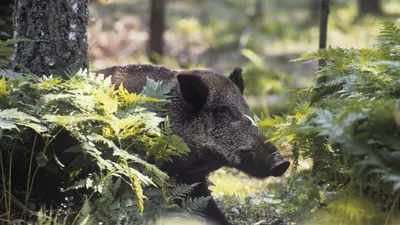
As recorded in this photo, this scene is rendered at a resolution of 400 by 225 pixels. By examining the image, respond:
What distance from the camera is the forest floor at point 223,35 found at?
1767 cm

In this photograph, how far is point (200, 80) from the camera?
678cm

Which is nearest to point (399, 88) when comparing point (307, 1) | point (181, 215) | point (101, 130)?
point (181, 215)

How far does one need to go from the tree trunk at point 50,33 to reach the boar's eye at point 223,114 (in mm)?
1570

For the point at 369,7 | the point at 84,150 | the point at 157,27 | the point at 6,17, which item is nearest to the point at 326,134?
the point at 84,150

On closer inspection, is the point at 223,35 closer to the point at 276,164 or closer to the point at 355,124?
the point at 276,164

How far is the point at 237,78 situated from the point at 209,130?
95 cm

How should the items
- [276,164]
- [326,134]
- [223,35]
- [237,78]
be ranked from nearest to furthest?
1. [326,134]
2. [276,164]
3. [237,78]
4. [223,35]

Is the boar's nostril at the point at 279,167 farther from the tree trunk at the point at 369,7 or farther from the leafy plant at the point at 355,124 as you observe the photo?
the tree trunk at the point at 369,7

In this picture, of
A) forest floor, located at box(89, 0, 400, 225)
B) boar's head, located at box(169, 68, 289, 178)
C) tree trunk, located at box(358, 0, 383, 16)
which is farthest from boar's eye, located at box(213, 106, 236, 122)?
tree trunk, located at box(358, 0, 383, 16)

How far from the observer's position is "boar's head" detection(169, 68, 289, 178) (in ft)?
21.6

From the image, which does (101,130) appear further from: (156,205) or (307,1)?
(307,1)

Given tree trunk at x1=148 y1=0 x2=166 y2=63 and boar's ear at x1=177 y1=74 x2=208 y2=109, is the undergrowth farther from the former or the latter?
tree trunk at x1=148 y1=0 x2=166 y2=63

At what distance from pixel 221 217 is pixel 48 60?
93.3 inches

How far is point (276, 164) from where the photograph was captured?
246 inches
